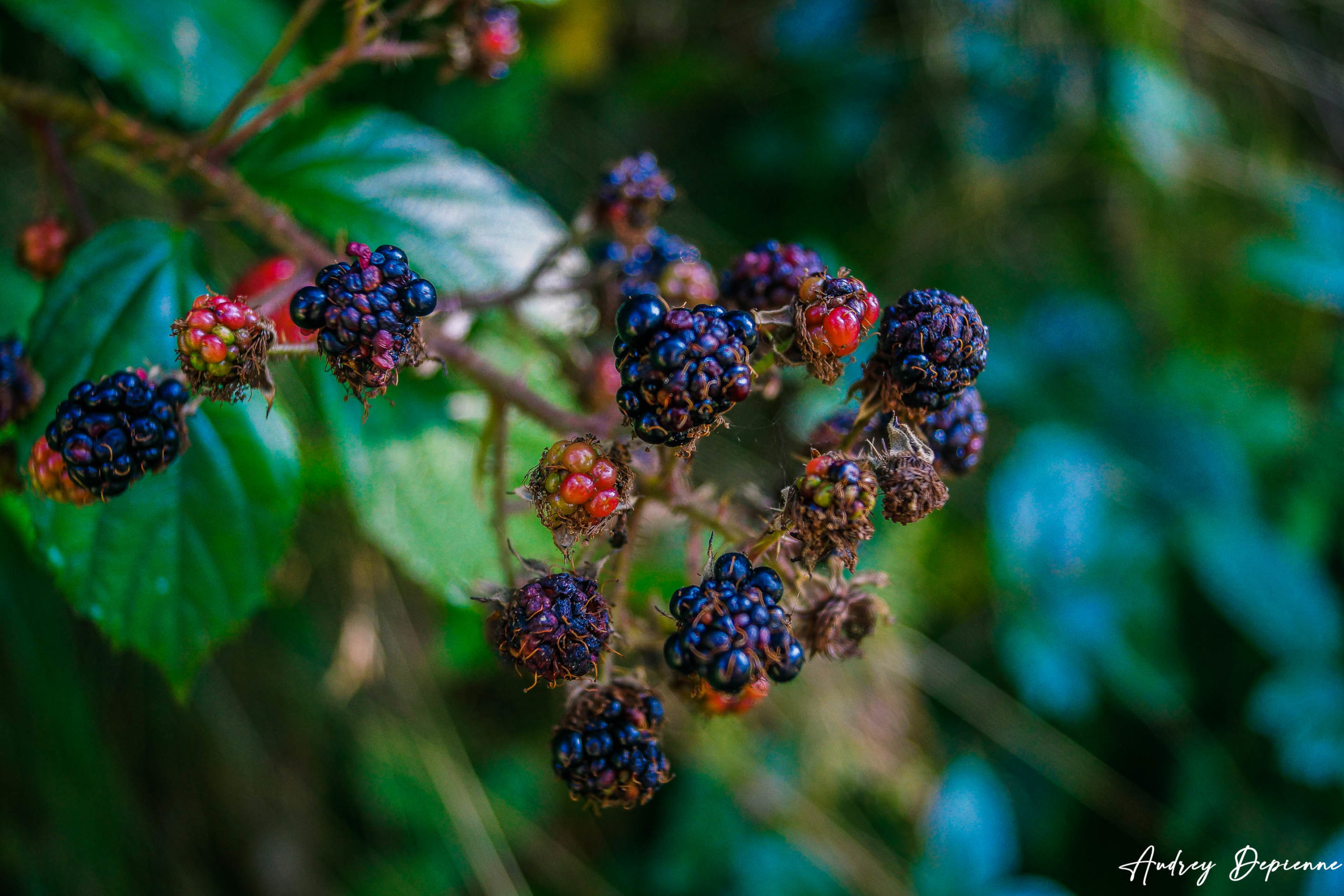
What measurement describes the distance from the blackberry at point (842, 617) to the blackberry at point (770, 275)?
1.12ft

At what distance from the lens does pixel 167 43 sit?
1363mm

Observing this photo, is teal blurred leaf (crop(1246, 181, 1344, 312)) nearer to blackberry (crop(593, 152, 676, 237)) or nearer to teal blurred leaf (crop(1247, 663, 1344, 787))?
teal blurred leaf (crop(1247, 663, 1344, 787))

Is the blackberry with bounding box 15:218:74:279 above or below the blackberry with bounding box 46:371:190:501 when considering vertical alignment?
above

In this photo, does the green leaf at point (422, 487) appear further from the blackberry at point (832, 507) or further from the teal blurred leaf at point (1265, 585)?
the teal blurred leaf at point (1265, 585)

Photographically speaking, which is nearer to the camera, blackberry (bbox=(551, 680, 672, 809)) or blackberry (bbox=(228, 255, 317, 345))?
blackberry (bbox=(551, 680, 672, 809))

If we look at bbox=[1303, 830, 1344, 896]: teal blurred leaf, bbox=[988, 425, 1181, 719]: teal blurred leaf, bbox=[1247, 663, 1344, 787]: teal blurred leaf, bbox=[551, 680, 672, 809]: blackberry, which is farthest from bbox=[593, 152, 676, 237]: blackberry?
bbox=[1303, 830, 1344, 896]: teal blurred leaf

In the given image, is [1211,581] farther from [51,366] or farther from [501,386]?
[51,366]

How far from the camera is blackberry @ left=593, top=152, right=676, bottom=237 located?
1.19 m

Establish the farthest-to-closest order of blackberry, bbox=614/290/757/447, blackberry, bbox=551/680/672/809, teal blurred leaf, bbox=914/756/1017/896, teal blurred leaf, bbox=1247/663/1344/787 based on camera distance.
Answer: teal blurred leaf, bbox=1247/663/1344/787 → teal blurred leaf, bbox=914/756/1017/896 → blackberry, bbox=551/680/672/809 → blackberry, bbox=614/290/757/447

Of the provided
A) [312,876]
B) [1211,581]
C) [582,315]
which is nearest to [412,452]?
[582,315]

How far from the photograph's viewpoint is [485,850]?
215 cm

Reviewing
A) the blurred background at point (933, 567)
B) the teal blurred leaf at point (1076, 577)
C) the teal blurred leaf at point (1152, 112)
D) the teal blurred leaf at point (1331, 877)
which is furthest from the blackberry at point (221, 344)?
the teal blurred leaf at point (1331, 877)

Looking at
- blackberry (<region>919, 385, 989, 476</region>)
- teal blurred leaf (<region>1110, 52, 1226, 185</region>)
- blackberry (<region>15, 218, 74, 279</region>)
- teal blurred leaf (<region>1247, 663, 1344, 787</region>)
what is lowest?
blackberry (<region>15, 218, 74, 279</region>)

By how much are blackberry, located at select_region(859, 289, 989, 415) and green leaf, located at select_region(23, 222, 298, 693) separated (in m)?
0.79
